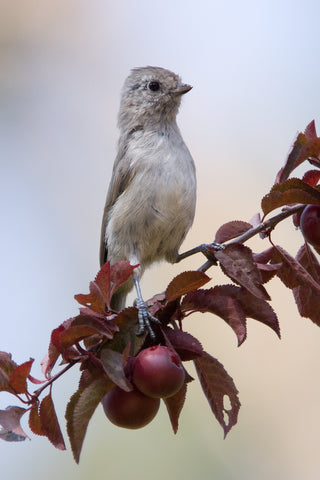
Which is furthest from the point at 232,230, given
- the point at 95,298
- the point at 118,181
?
the point at 118,181

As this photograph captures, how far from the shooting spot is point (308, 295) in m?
1.45

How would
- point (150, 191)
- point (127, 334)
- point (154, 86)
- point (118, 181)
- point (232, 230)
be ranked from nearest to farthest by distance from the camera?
point (127, 334) → point (232, 230) → point (150, 191) → point (118, 181) → point (154, 86)

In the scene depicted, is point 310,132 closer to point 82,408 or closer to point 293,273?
point 293,273

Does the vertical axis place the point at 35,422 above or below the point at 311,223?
below

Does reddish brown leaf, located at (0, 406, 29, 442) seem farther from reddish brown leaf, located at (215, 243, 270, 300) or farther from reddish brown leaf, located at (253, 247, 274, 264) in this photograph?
reddish brown leaf, located at (253, 247, 274, 264)

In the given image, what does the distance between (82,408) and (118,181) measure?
2290 millimetres

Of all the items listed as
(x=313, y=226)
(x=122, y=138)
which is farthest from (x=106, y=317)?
(x=122, y=138)

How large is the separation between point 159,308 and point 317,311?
1.35ft

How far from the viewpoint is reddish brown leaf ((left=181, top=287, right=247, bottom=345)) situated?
1.35 metres

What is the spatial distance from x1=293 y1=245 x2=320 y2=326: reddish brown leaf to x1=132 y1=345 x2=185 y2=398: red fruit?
38 centimetres

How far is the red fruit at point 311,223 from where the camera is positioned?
138 cm

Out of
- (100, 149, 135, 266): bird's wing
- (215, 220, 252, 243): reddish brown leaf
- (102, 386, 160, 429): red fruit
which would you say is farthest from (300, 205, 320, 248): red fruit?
(100, 149, 135, 266): bird's wing

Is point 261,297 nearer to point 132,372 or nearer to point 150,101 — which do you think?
point 132,372

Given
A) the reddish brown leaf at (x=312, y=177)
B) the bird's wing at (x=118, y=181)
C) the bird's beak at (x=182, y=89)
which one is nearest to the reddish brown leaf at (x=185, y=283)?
the reddish brown leaf at (x=312, y=177)
